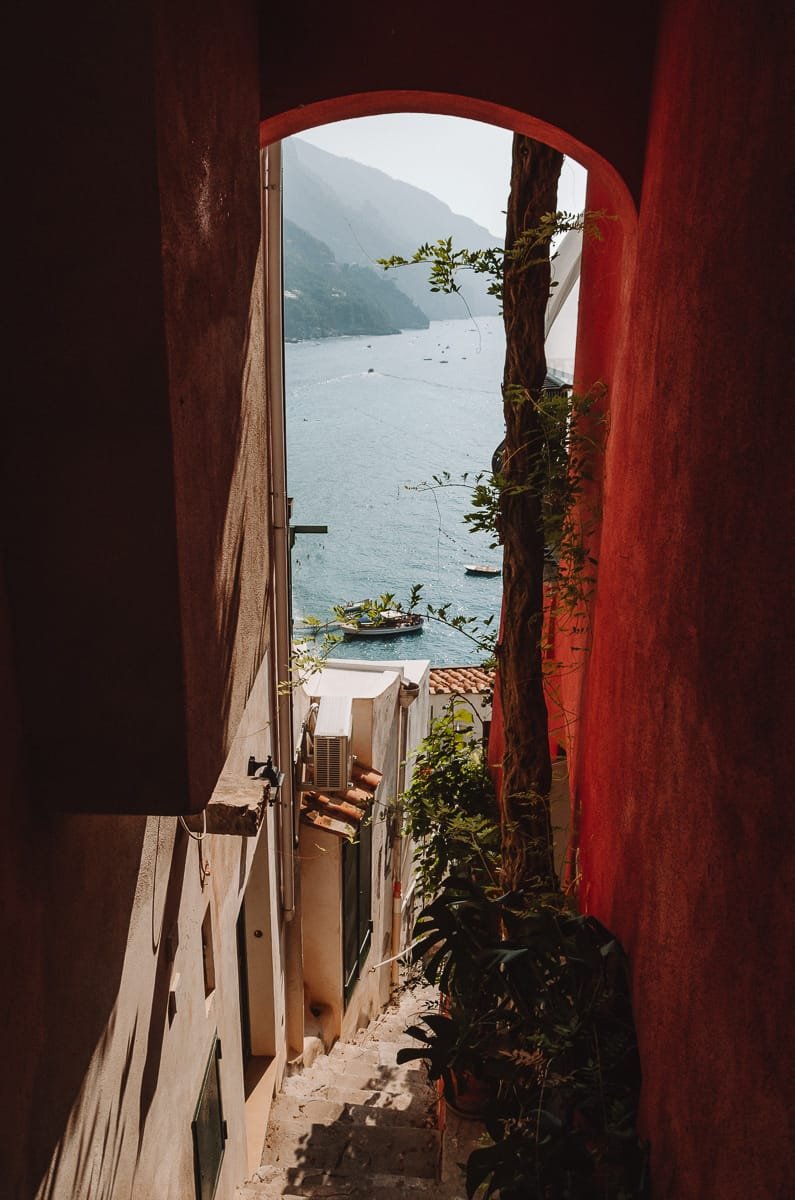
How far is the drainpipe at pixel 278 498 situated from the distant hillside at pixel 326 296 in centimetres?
2664

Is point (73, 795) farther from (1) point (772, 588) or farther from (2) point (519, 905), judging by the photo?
(2) point (519, 905)

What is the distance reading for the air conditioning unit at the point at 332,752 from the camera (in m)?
9.34

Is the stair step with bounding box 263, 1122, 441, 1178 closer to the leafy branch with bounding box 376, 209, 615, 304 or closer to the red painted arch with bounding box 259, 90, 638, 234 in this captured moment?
the leafy branch with bounding box 376, 209, 615, 304

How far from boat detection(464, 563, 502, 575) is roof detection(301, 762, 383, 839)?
12532mm

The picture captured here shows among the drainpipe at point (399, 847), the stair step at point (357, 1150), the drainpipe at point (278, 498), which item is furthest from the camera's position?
the drainpipe at point (399, 847)

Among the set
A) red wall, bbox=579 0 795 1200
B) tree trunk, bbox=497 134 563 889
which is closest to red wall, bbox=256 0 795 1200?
red wall, bbox=579 0 795 1200

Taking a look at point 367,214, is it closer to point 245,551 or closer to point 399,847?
point 399,847

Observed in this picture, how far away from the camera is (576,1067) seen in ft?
12.3

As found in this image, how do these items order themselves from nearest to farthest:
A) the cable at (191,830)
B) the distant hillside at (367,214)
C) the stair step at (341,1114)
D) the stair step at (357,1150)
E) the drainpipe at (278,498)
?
the cable at (191,830) < the drainpipe at (278,498) < the stair step at (357,1150) < the stair step at (341,1114) < the distant hillside at (367,214)

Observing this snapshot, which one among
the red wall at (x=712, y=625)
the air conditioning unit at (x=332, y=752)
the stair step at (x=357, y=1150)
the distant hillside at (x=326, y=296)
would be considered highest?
the distant hillside at (x=326, y=296)

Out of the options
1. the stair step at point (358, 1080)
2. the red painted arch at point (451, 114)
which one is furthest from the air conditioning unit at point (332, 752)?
the red painted arch at point (451, 114)

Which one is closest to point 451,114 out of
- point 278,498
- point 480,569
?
point 278,498

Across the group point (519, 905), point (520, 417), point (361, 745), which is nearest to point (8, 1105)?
point (519, 905)

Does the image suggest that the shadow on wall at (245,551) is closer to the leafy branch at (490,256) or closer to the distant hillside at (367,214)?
the leafy branch at (490,256)
